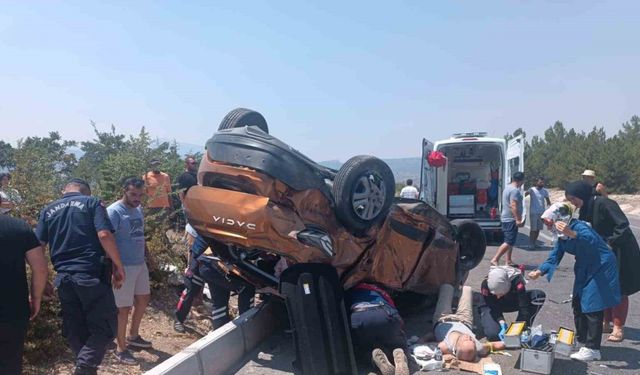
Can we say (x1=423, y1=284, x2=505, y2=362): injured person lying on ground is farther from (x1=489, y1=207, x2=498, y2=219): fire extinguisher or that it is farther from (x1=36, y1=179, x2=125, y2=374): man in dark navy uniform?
(x1=489, y1=207, x2=498, y2=219): fire extinguisher

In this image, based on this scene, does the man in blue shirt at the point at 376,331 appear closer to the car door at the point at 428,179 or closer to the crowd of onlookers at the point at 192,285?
the crowd of onlookers at the point at 192,285

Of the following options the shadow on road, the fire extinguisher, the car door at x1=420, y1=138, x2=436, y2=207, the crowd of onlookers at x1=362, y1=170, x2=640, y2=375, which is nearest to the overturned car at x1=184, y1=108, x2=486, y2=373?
the crowd of onlookers at x1=362, y1=170, x2=640, y2=375

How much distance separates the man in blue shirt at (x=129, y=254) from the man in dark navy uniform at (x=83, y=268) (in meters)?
0.74

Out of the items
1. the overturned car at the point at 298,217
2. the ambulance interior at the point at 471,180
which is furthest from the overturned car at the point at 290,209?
the ambulance interior at the point at 471,180

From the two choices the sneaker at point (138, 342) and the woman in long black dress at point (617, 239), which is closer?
the sneaker at point (138, 342)

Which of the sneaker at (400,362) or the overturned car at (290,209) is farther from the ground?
the overturned car at (290,209)

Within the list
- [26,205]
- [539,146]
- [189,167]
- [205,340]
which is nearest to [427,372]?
[205,340]

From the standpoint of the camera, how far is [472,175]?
610 inches

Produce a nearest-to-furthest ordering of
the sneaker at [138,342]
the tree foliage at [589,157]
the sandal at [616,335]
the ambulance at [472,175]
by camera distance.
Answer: the sneaker at [138,342]
the sandal at [616,335]
the ambulance at [472,175]
the tree foliage at [589,157]

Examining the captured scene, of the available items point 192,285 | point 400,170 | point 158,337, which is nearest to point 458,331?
point 192,285

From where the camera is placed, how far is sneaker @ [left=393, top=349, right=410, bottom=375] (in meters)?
4.48

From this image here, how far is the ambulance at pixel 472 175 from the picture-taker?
1327 cm

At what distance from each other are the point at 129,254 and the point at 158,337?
117 centimetres

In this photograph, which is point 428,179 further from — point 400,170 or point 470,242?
point 400,170
